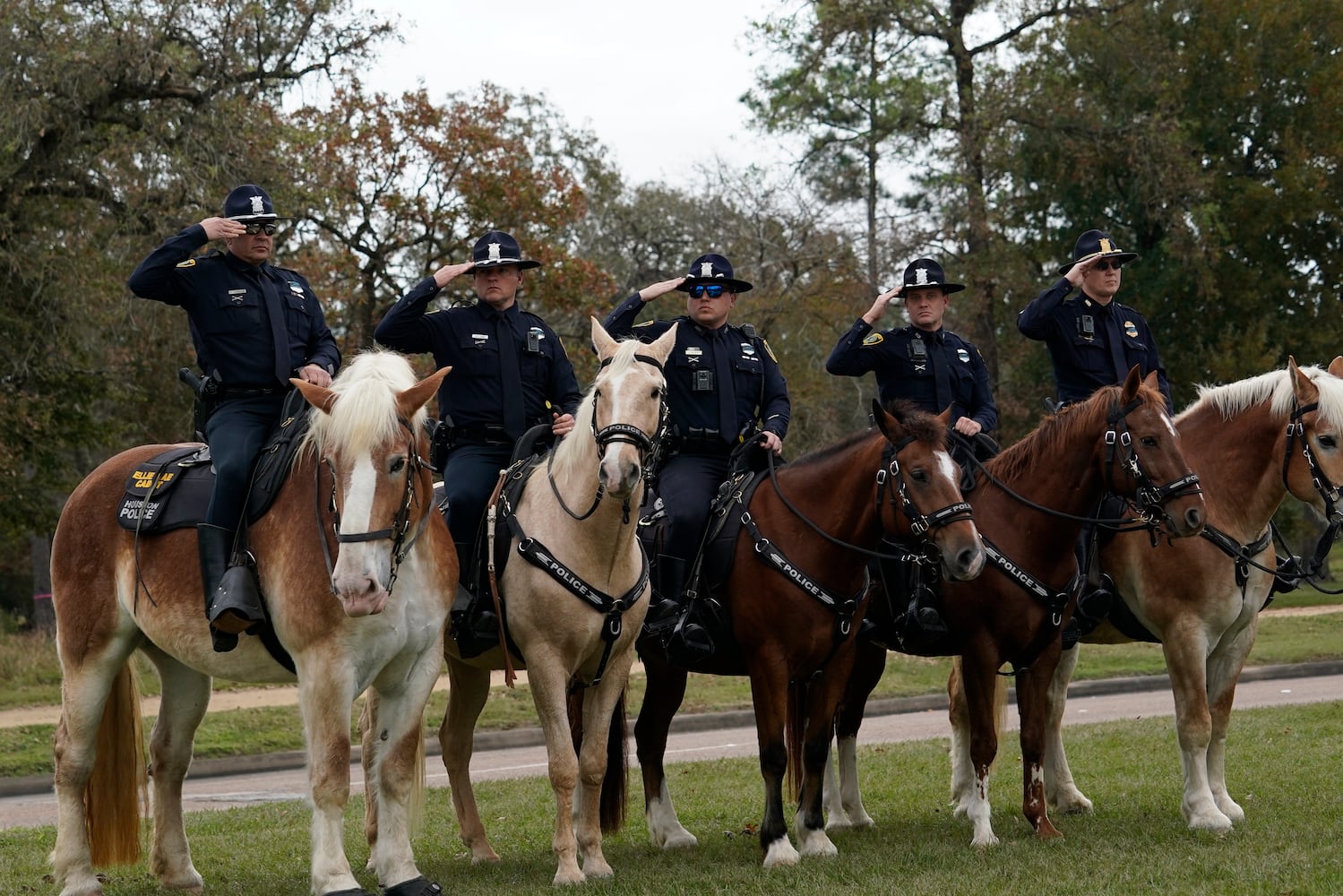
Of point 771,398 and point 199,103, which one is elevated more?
point 199,103

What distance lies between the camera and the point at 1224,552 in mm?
8656

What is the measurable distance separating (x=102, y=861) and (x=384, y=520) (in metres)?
2.79

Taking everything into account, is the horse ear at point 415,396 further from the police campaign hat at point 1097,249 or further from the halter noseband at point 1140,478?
the police campaign hat at point 1097,249

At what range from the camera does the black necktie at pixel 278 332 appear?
7.53m

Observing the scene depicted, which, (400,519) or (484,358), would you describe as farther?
(484,358)

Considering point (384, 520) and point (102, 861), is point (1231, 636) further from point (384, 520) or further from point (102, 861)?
point (102, 861)

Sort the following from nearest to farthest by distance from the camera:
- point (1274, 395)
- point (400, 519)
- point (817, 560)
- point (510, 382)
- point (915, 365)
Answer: point (400, 519) < point (817, 560) < point (510, 382) < point (1274, 395) < point (915, 365)

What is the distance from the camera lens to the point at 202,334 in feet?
24.7

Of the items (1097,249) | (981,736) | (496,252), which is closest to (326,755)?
(496,252)

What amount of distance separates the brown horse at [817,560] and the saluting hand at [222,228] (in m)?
3.11

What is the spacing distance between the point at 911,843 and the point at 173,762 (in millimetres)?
4105

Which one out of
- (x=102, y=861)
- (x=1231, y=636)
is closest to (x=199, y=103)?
(x=102, y=861)

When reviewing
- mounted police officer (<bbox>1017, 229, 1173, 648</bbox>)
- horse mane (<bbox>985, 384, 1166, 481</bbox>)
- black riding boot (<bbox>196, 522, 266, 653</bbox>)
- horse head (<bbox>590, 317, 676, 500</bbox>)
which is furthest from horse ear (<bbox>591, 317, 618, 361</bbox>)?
mounted police officer (<bbox>1017, 229, 1173, 648</bbox>)

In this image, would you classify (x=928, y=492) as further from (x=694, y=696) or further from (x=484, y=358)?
(x=694, y=696)
